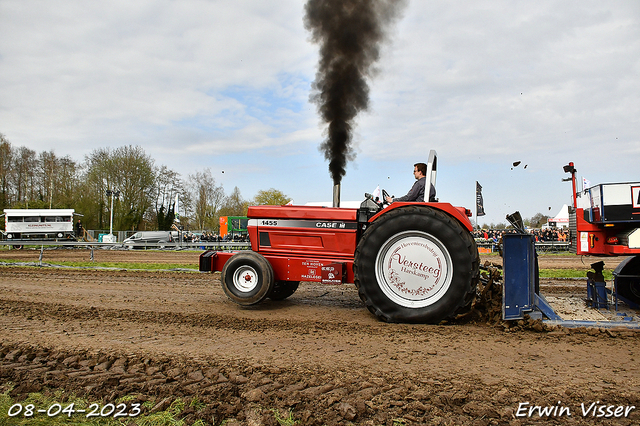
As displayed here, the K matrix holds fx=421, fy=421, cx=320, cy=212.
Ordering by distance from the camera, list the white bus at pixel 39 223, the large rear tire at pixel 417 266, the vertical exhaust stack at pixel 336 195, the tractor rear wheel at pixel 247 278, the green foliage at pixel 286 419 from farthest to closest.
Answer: the white bus at pixel 39 223, the vertical exhaust stack at pixel 336 195, the tractor rear wheel at pixel 247 278, the large rear tire at pixel 417 266, the green foliage at pixel 286 419

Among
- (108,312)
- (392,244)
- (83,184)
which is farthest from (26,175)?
(392,244)

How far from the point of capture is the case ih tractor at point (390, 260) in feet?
15.5

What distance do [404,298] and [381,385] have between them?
77.2 inches

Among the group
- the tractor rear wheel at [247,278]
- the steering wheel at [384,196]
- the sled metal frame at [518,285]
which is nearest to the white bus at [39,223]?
the tractor rear wheel at [247,278]

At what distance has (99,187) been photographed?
41656 mm

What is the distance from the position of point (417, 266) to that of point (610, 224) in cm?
215

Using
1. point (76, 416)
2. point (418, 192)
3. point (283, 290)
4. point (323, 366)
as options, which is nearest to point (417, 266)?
point (418, 192)

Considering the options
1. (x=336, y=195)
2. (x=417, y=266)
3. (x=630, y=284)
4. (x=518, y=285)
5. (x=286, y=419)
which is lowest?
(x=286, y=419)

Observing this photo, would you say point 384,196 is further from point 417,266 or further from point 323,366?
point 323,366

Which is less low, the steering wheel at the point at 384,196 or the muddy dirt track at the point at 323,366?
the steering wheel at the point at 384,196

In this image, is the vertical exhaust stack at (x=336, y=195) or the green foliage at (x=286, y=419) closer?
the green foliage at (x=286, y=419)

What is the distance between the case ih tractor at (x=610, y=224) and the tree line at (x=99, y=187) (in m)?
38.1

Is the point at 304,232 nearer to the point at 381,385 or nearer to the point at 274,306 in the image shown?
the point at 274,306

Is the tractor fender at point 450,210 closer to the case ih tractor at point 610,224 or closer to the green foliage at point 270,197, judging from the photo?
the case ih tractor at point 610,224
